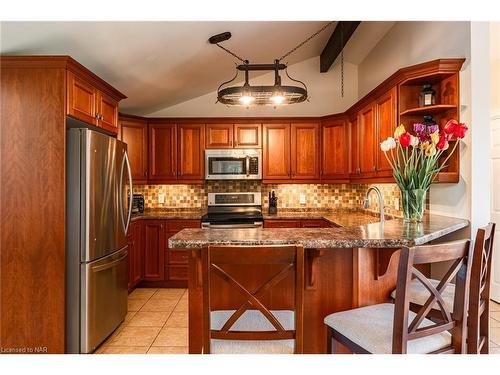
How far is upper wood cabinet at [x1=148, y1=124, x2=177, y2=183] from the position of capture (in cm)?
425

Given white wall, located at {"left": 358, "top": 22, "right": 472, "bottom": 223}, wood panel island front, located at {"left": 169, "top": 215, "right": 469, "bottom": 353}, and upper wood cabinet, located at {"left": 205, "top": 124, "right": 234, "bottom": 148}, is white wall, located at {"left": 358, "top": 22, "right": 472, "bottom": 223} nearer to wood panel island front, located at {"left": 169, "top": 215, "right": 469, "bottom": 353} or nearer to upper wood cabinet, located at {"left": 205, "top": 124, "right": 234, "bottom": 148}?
wood panel island front, located at {"left": 169, "top": 215, "right": 469, "bottom": 353}

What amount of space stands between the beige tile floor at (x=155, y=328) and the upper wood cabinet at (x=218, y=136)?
6.48ft

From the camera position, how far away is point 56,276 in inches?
85.5

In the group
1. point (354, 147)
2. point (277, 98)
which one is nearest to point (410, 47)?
point (354, 147)

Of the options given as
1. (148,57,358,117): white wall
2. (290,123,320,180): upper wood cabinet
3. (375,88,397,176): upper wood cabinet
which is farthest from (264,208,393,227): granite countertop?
(148,57,358,117): white wall

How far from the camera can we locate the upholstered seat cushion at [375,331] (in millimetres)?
1242

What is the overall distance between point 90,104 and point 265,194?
2.70 meters

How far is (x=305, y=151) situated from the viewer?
14.2 feet

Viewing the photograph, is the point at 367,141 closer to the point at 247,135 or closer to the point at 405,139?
the point at 405,139

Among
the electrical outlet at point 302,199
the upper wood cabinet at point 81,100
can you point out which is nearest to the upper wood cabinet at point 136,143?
the upper wood cabinet at point 81,100

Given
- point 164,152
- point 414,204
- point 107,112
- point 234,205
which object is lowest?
point 234,205

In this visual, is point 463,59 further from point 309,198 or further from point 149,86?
point 149,86

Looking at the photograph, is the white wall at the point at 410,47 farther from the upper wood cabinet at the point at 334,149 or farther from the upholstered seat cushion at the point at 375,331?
the upholstered seat cushion at the point at 375,331
